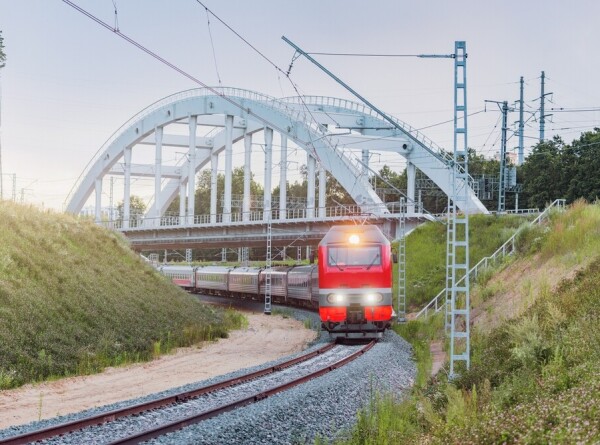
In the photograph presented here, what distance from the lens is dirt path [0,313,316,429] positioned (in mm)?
15125

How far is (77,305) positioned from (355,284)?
8.45 meters

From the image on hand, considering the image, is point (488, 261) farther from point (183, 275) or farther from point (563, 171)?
point (183, 275)

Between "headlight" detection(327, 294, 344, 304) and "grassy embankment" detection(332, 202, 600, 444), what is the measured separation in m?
2.70

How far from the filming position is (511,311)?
21859mm

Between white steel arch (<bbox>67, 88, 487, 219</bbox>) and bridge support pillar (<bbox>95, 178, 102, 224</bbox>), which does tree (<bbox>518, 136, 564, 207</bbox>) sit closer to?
white steel arch (<bbox>67, 88, 487, 219</bbox>)

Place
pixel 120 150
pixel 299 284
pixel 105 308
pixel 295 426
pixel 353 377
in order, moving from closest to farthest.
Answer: pixel 295 426, pixel 353 377, pixel 105 308, pixel 299 284, pixel 120 150

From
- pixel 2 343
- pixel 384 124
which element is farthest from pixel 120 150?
pixel 2 343

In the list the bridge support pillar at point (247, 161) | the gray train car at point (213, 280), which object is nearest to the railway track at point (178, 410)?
the gray train car at point (213, 280)

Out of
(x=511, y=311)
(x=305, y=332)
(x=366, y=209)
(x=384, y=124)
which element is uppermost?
(x=384, y=124)

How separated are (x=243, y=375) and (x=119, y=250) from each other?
19.1 metres

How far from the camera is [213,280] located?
5784cm

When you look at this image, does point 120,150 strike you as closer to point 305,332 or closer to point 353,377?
point 305,332

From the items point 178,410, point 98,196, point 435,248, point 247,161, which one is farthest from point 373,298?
point 98,196

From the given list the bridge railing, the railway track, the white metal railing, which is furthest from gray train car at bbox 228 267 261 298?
the railway track
